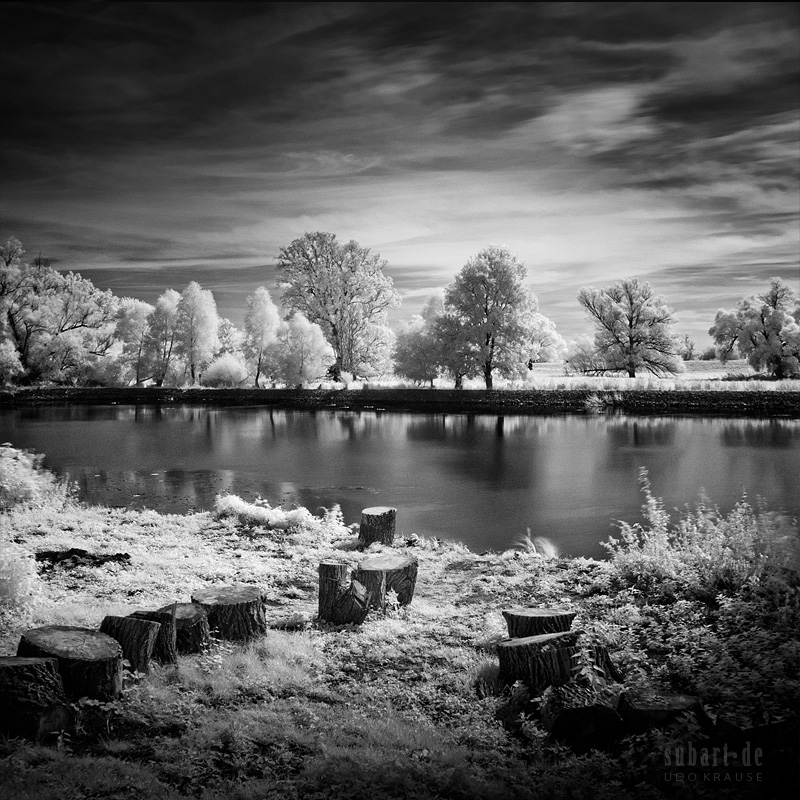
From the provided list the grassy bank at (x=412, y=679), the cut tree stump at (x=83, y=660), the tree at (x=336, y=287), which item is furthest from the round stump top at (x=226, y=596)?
the tree at (x=336, y=287)

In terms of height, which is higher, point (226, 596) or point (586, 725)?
point (226, 596)

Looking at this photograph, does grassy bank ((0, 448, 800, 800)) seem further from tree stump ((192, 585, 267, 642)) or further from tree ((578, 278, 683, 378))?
tree ((578, 278, 683, 378))

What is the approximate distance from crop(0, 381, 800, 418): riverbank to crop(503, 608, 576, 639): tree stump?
45808 millimetres

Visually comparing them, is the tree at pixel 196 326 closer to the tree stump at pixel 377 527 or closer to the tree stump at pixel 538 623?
the tree stump at pixel 377 527

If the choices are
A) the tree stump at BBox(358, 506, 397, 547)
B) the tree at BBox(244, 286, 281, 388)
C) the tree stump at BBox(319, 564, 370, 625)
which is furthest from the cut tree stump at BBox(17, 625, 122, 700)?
the tree at BBox(244, 286, 281, 388)

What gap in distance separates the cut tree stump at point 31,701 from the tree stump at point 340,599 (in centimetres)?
334

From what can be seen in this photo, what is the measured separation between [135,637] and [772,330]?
228ft

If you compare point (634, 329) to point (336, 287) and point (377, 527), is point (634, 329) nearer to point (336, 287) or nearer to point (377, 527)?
point (336, 287)

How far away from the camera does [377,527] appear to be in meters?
12.9

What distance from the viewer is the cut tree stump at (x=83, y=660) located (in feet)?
17.5

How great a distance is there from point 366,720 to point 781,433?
36789 millimetres

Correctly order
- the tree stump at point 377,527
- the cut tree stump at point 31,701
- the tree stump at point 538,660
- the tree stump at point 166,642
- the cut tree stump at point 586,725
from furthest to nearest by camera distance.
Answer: the tree stump at point 377,527 → the tree stump at point 166,642 → the tree stump at point 538,660 → the cut tree stump at point 586,725 → the cut tree stump at point 31,701

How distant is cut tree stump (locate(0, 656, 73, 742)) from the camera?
4918mm

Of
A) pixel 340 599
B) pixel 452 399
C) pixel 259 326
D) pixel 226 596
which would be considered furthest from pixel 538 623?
pixel 259 326
